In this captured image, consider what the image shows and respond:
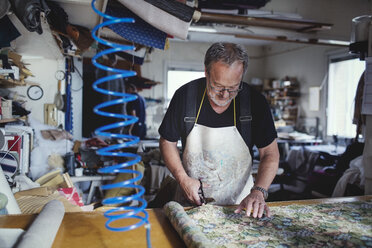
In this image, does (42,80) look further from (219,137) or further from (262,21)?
(262,21)

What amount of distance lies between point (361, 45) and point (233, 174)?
1.55 meters

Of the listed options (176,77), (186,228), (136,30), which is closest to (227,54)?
(136,30)

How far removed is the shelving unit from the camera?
8242mm

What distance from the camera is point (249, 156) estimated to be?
1963mm

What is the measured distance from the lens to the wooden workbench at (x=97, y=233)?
103 cm

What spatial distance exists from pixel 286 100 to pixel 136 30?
701 cm

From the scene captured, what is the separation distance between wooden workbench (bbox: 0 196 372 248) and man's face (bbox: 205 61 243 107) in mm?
807

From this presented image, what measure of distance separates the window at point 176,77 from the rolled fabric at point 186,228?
27.0 feet

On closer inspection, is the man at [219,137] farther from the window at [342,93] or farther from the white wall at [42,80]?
the window at [342,93]

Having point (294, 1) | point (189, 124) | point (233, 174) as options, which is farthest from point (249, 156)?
point (294, 1)

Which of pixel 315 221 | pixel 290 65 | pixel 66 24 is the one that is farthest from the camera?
pixel 290 65

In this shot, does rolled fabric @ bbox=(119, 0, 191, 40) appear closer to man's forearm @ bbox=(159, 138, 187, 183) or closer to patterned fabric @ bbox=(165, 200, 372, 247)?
man's forearm @ bbox=(159, 138, 187, 183)

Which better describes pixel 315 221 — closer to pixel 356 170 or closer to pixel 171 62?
pixel 356 170

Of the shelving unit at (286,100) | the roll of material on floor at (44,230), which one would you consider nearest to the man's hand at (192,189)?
the roll of material on floor at (44,230)
